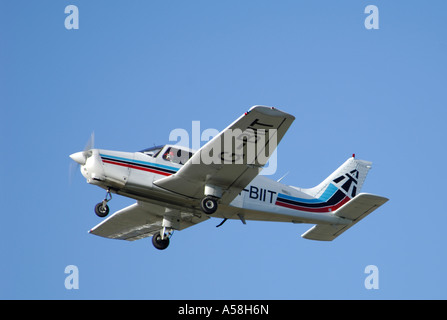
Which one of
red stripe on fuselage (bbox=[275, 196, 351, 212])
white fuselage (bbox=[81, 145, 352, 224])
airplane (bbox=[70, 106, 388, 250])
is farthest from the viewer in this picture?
red stripe on fuselage (bbox=[275, 196, 351, 212])

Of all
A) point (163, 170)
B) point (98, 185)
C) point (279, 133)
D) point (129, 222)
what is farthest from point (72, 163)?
point (279, 133)

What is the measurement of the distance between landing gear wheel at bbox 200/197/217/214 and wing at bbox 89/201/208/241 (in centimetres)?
201

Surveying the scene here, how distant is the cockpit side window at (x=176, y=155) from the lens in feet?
68.1

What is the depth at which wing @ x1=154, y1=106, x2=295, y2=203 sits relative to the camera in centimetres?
1828

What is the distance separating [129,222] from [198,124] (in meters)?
5.69

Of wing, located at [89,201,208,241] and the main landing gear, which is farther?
wing, located at [89,201,208,241]

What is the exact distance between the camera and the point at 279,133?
1859 cm

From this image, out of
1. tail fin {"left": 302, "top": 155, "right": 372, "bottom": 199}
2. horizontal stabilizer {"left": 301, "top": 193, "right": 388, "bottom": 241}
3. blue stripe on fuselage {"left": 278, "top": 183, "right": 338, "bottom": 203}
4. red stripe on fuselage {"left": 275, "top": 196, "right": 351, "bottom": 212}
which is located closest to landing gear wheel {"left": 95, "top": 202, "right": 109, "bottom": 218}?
red stripe on fuselage {"left": 275, "top": 196, "right": 351, "bottom": 212}

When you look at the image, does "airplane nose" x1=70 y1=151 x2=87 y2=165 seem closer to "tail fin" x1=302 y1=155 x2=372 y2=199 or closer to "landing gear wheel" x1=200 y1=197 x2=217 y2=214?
"landing gear wheel" x1=200 y1=197 x2=217 y2=214

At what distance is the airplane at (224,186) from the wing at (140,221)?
0.04 meters

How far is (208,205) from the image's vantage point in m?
20.3

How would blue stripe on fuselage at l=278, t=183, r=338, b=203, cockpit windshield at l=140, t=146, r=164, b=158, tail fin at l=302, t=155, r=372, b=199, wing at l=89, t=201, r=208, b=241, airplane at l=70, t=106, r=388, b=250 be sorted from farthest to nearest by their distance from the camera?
tail fin at l=302, t=155, r=372, b=199 → wing at l=89, t=201, r=208, b=241 → blue stripe on fuselage at l=278, t=183, r=338, b=203 → cockpit windshield at l=140, t=146, r=164, b=158 → airplane at l=70, t=106, r=388, b=250

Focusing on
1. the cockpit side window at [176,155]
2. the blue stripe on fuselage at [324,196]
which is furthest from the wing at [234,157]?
the blue stripe on fuselage at [324,196]

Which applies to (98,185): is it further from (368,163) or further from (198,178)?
(368,163)
